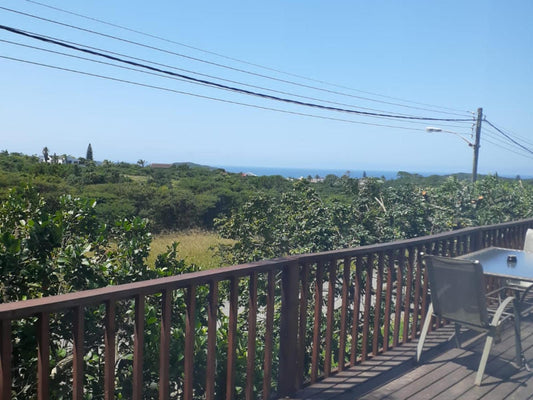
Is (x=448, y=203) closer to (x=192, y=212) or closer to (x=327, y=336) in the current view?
(x=327, y=336)

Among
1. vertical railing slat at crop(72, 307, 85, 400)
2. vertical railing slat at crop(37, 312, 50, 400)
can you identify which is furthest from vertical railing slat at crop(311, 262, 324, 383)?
vertical railing slat at crop(37, 312, 50, 400)

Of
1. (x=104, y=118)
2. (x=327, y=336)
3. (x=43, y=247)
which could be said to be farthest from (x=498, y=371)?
(x=104, y=118)

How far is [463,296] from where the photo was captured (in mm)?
3117

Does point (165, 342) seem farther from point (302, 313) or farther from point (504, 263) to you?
point (504, 263)

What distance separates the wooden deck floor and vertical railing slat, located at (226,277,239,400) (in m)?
0.52

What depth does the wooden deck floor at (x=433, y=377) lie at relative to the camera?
9.16ft

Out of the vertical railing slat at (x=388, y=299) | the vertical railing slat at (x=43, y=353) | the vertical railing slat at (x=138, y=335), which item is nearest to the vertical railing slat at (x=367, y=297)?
the vertical railing slat at (x=388, y=299)

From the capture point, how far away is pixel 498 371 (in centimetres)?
316

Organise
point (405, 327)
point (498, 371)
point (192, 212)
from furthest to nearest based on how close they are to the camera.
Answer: point (192, 212) < point (405, 327) < point (498, 371)

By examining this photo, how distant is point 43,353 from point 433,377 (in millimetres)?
2374

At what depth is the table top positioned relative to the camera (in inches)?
132

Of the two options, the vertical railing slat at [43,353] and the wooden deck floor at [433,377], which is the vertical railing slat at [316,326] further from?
the vertical railing slat at [43,353]

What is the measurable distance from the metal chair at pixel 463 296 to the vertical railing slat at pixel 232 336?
152 cm

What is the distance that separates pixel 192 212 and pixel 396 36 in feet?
26.6
